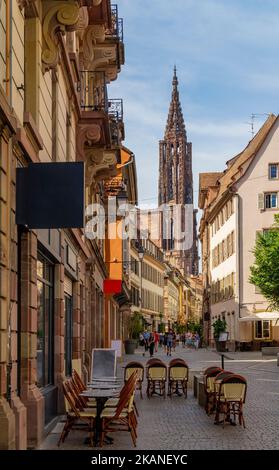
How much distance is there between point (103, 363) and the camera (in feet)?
64.4

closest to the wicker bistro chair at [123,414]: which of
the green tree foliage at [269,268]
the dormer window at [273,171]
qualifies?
the green tree foliage at [269,268]

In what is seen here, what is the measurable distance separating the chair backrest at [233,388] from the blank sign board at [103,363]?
13.0 ft

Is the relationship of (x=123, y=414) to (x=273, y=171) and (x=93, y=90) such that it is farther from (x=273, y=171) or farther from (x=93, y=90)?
(x=273, y=171)

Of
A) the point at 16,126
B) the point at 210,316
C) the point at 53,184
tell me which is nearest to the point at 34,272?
the point at 53,184

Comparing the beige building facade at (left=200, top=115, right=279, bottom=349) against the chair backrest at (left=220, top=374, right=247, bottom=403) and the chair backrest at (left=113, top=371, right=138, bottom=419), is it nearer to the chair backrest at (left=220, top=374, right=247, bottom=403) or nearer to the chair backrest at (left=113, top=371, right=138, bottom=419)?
the chair backrest at (left=220, top=374, right=247, bottom=403)

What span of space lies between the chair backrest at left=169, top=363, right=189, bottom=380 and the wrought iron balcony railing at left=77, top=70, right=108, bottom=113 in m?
6.80

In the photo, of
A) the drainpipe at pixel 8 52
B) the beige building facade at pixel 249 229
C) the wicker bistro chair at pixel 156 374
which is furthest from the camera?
the beige building facade at pixel 249 229

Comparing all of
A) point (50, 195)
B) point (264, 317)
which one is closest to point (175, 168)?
point (264, 317)

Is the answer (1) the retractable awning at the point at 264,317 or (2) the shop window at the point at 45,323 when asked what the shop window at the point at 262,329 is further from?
(2) the shop window at the point at 45,323

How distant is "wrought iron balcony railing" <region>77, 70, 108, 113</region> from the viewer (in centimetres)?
2380

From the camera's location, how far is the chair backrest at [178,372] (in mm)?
23344
